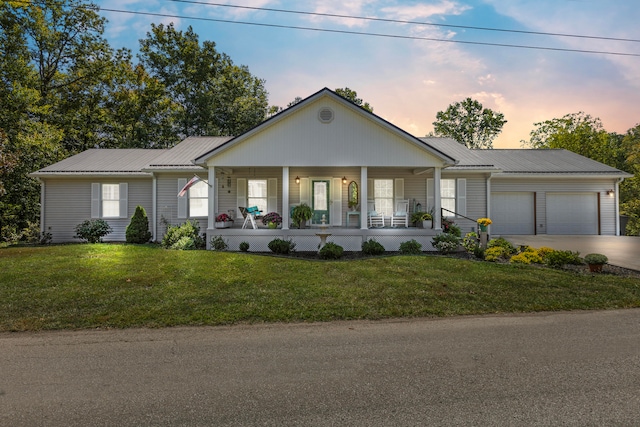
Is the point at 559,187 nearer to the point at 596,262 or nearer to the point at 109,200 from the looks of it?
the point at 596,262

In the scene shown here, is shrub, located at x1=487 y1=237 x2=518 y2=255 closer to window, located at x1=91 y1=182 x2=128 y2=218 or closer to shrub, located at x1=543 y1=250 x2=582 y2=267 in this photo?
shrub, located at x1=543 y1=250 x2=582 y2=267

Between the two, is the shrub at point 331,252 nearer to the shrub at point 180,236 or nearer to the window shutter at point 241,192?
the shrub at point 180,236

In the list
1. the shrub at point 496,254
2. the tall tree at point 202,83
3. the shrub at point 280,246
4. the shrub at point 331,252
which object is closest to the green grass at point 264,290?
the shrub at point 496,254

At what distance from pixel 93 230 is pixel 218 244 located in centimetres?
631

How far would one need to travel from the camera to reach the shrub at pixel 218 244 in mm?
12031

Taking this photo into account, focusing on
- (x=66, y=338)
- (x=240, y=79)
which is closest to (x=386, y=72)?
(x=66, y=338)

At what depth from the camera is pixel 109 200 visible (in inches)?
622

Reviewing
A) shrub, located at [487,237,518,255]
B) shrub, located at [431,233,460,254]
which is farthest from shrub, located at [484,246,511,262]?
shrub, located at [431,233,460,254]

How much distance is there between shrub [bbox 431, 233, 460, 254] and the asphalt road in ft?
21.9

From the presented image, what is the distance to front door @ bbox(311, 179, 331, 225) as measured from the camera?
1481 cm

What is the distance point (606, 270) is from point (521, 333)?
6.09 meters

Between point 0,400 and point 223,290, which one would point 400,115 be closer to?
point 223,290

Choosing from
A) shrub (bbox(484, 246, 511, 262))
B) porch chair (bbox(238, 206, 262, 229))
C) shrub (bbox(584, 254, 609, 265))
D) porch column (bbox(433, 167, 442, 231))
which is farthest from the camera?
porch chair (bbox(238, 206, 262, 229))

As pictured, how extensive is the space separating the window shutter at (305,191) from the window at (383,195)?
2.86 metres
